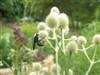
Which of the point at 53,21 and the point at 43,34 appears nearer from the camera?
the point at 53,21

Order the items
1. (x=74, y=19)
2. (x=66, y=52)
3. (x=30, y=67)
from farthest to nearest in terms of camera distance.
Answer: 1. (x=74, y=19)
2. (x=30, y=67)
3. (x=66, y=52)

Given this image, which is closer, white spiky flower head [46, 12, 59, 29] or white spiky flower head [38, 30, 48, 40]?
white spiky flower head [46, 12, 59, 29]

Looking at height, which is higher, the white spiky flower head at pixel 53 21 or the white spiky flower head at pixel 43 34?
the white spiky flower head at pixel 53 21

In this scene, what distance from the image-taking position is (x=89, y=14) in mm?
19859

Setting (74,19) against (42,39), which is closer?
(42,39)

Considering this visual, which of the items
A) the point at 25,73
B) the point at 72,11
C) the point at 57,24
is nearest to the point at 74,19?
the point at 72,11

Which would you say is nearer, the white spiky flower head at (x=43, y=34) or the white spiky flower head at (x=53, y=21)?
the white spiky flower head at (x=53, y=21)

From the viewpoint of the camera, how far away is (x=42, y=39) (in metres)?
2.70

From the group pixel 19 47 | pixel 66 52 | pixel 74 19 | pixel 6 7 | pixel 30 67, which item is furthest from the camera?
pixel 6 7

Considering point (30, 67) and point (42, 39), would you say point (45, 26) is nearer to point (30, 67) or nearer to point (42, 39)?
point (42, 39)

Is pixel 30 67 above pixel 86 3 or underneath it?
underneath

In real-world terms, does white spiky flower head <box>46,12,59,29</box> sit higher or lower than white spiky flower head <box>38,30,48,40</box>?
higher

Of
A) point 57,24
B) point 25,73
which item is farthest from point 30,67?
point 57,24

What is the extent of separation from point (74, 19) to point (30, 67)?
52.1 ft
